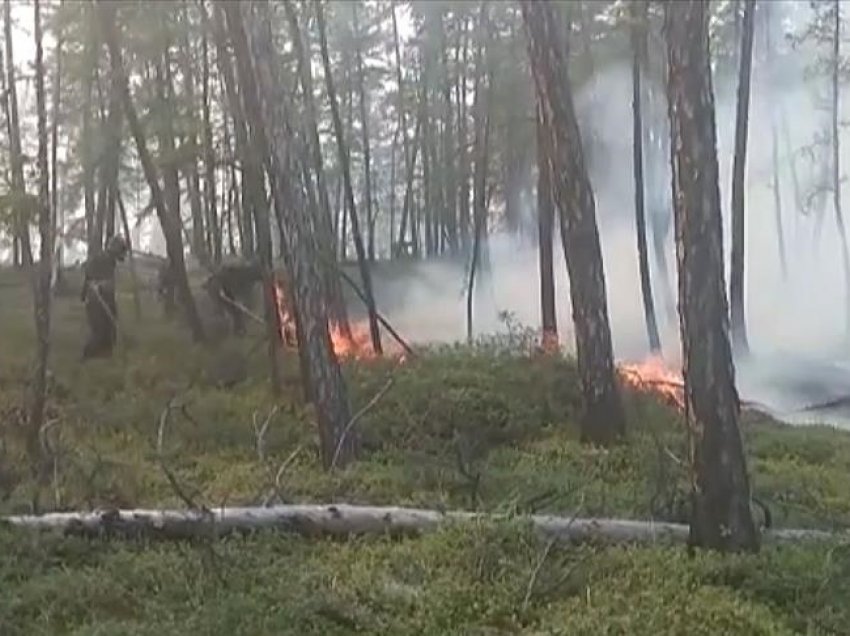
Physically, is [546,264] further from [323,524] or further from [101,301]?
[323,524]

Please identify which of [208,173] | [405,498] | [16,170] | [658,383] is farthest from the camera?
[208,173]

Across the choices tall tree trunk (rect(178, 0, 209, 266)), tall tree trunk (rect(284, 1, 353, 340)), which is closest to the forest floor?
tall tree trunk (rect(284, 1, 353, 340))

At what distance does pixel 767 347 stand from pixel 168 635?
2360 centimetres

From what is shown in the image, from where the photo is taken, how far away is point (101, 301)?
1950 cm

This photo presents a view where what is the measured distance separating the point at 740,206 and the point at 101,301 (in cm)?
1309

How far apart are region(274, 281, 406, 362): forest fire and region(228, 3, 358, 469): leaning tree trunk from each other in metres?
4.44

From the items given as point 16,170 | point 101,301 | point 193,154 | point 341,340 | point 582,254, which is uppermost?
point 193,154

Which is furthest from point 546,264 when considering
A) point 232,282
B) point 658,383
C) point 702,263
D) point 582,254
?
point 702,263

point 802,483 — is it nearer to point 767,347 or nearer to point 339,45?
point 767,347

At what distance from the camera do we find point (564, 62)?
13742mm

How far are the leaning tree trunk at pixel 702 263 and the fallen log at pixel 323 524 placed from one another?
107cm

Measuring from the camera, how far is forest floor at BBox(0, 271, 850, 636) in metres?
7.36

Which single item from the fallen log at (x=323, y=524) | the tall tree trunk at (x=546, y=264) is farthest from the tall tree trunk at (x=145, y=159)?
the fallen log at (x=323, y=524)

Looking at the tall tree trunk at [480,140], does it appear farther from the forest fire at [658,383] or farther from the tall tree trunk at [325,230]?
the forest fire at [658,383]
